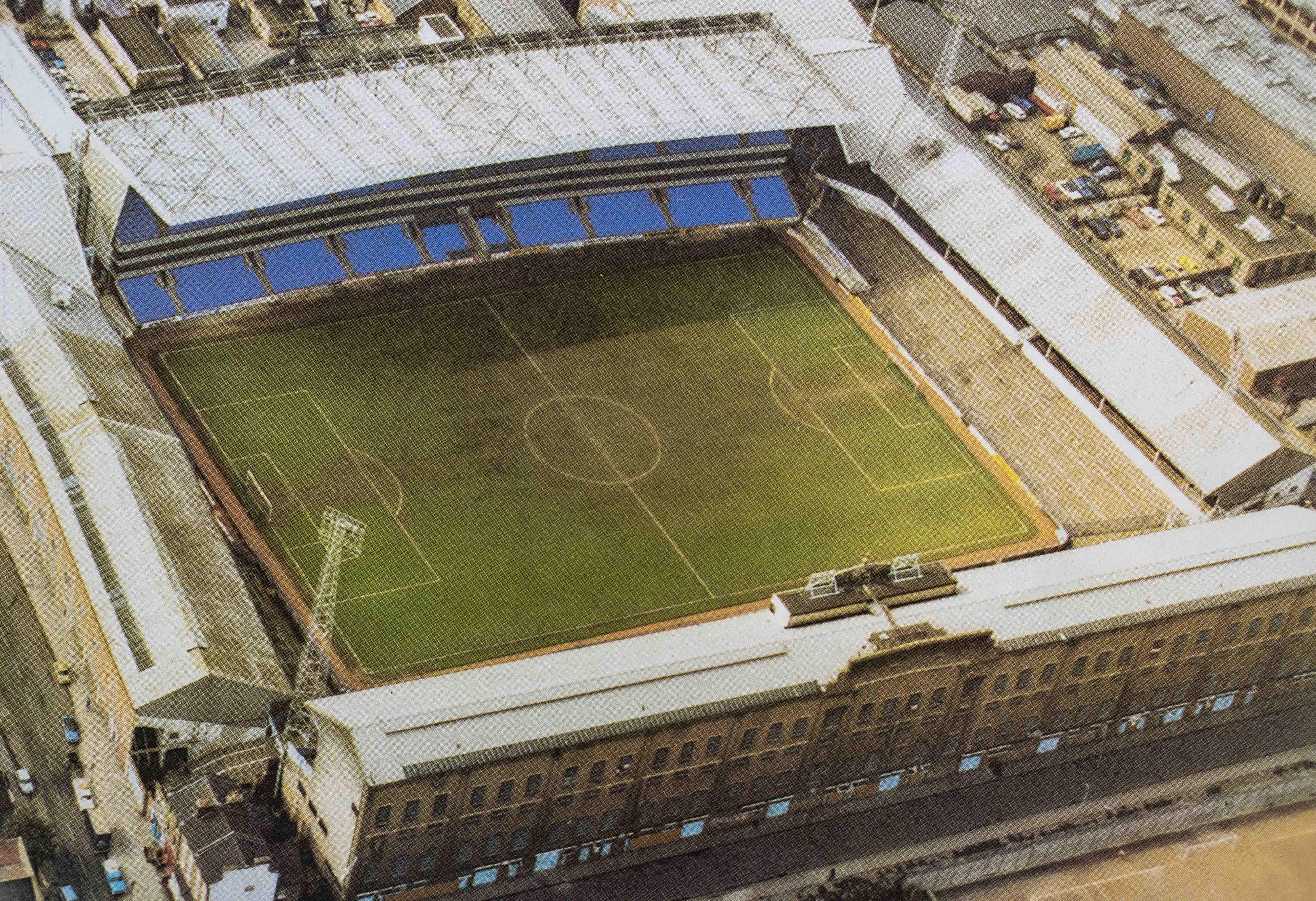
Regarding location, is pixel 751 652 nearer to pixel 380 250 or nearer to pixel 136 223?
pixel 380 250

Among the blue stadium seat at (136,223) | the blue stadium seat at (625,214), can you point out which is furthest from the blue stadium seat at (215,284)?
the blue stadium seat at (625,214)

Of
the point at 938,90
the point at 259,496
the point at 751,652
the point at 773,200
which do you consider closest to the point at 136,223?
the point at 259,496

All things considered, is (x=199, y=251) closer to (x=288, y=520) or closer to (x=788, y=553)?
(x=288, y=520)

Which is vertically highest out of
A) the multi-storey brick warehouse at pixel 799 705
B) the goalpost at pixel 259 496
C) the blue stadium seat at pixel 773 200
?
the blue stadium seat at pixel 773 200

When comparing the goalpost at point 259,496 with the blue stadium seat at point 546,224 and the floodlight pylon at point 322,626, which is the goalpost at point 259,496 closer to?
the floodlight pylon at point 322,626

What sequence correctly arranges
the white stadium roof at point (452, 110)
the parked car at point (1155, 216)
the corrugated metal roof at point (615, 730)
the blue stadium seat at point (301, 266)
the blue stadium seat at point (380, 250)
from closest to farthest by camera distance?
1. the corrugated metal roof at point (615, 730)
2. the white stadium roof at point (452, 110)
3. the blue stadium seat at point (301, 266)
4. the blue stadium seat at point (380, 250)
5. the parked car at point (1155, 216)

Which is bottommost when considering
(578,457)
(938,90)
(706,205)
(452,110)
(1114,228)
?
(578,457)
